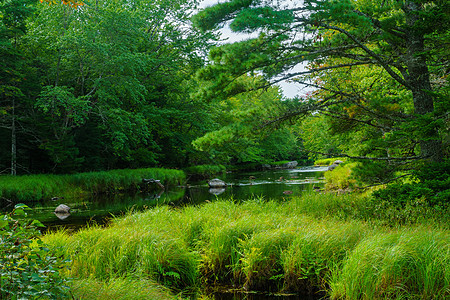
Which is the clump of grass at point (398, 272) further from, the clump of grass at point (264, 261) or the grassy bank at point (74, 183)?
the grassy bank at point (74, 183)

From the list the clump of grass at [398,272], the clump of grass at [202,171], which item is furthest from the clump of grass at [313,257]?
the clump of grass at [202,171]

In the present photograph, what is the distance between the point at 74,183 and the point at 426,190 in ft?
45.7

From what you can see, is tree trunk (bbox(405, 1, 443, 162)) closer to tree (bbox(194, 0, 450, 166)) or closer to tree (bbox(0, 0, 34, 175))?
tree (bbox(194, 0, 450, 166))

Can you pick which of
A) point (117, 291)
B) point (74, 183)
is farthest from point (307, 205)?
point (74, 183)

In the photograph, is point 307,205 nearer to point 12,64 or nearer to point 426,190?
point 426,190

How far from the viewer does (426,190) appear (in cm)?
604

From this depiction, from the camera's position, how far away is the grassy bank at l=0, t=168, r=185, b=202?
12.7m

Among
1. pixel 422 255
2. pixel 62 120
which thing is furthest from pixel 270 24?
pixel 62 120

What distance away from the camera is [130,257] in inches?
197

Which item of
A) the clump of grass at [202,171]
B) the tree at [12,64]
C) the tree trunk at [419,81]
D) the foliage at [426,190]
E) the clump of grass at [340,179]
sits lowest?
the clump of grass at [202,171]

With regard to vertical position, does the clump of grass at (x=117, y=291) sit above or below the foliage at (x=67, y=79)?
below

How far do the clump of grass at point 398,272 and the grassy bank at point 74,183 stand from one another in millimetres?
11924

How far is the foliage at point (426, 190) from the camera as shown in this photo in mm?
5914

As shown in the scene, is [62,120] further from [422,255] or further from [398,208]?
[422,255]
